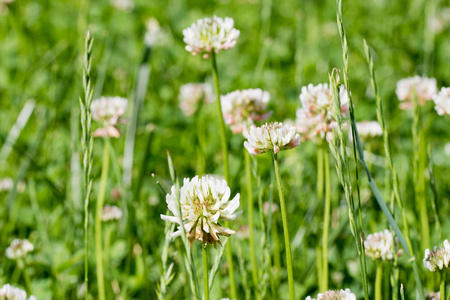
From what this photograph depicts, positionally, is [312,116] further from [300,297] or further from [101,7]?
[101,7]

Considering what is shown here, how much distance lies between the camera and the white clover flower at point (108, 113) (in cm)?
127

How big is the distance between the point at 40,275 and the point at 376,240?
32.8 inches

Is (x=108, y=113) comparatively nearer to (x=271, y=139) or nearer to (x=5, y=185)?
(x=5, y=185)

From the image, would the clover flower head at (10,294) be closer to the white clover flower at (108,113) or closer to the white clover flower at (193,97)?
the white clover flower at (108,113)

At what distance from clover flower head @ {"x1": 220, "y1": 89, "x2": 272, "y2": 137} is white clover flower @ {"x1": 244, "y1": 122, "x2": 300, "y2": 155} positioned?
0.39m

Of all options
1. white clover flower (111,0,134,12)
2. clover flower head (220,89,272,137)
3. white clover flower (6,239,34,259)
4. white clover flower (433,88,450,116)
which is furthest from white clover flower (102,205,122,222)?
white clover flower (111,0,134,12)

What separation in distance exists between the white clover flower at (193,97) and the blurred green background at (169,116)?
81mm

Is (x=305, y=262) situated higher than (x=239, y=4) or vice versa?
(x=239, y=4)

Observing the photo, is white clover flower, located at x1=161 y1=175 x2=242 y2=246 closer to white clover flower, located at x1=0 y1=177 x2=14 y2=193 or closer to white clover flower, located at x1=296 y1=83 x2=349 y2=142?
white clover flower, located at x1=296 y1=83 x2=349 y2=142

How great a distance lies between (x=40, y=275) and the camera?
1.36 metres

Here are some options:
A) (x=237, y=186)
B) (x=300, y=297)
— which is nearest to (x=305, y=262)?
(x=300, y=297)

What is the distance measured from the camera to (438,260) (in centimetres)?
74

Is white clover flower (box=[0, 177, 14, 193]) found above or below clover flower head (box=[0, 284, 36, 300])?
above

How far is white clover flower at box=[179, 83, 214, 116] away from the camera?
1.99 metres
